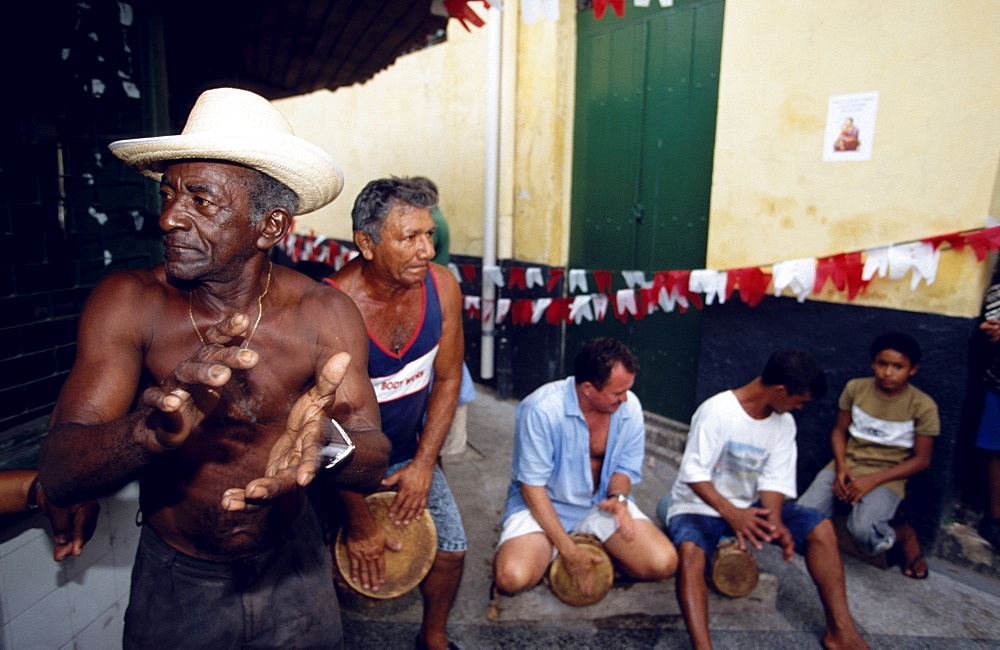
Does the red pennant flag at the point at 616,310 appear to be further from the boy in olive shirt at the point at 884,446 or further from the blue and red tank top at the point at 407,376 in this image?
the blue and red tank top at the point at 407,376

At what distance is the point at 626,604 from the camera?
139 inches

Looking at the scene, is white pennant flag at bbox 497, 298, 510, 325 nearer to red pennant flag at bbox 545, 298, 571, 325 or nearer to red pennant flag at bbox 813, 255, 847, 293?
red pennant flag at bbox 545, 298, 571, 325

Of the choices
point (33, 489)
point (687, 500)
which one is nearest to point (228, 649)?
point (33, 489)

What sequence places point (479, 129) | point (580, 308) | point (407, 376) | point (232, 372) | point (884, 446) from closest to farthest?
point (232, 372), point (407, 376), point (884, 446), point (580, 308), point (479, 129)

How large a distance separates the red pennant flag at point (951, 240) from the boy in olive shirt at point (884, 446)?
1.89 feet

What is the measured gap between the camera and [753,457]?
12.1 ft

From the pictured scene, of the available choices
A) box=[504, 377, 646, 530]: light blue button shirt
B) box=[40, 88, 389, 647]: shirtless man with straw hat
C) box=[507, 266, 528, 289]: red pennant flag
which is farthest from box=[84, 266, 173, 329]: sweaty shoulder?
box=[507, 266, 528, 289]: red pennant flag

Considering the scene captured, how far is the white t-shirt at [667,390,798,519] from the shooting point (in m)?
3.65

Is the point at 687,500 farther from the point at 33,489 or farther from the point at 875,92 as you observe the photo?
the point at 33,489

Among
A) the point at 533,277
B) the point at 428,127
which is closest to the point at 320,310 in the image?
the point at 533,277

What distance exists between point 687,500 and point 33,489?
3129 mm

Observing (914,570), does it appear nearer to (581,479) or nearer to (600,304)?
(581,479)

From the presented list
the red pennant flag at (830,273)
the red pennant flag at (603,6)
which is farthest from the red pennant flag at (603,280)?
the red pennant flag at (603,6)

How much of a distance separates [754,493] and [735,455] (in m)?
0.27
